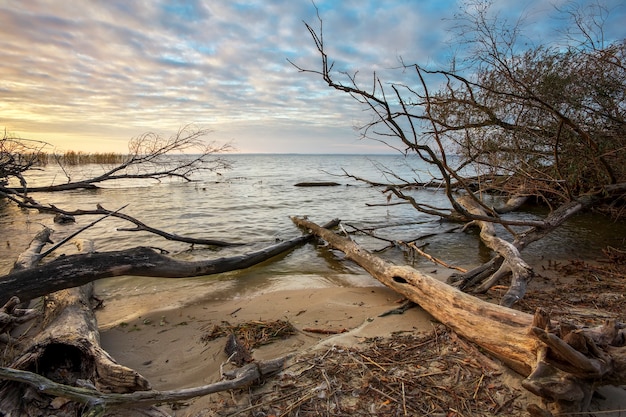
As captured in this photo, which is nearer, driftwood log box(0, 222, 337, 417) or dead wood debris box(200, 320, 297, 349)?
driftwood log box(0, 222, 337, 417)

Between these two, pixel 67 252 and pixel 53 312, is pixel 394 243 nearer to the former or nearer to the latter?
pixel 53 312

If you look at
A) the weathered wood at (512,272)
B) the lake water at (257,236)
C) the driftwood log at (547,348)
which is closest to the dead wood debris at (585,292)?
the weathered wood at (512,272)

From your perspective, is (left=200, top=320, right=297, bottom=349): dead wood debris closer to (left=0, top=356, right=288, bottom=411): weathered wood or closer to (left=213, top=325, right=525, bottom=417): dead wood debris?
(left=213, top=325, right=525, bottom=417): dead wood debris

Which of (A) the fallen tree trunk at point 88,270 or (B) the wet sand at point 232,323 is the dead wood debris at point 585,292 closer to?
(B) the wet sand at point 232,323

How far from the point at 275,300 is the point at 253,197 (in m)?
13.1

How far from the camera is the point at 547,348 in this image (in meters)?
2.14

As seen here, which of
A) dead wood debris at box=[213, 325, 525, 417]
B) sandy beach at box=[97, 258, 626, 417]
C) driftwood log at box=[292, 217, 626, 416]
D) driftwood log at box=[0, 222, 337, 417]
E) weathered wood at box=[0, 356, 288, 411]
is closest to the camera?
weathered wood at box=[0, 356, 288, 411]

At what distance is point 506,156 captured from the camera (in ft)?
21.8

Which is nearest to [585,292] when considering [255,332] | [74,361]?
[255,332]

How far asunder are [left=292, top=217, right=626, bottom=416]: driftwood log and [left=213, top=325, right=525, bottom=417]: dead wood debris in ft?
0.65

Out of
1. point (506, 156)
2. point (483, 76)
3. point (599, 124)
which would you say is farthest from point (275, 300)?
point (599, 124)

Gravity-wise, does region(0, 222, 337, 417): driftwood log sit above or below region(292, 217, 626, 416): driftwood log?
below

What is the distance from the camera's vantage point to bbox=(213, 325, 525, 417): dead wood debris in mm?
2240

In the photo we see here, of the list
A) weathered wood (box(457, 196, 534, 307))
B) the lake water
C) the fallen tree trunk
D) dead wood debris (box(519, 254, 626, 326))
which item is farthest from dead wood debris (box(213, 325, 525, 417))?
the fallen tree trunk
